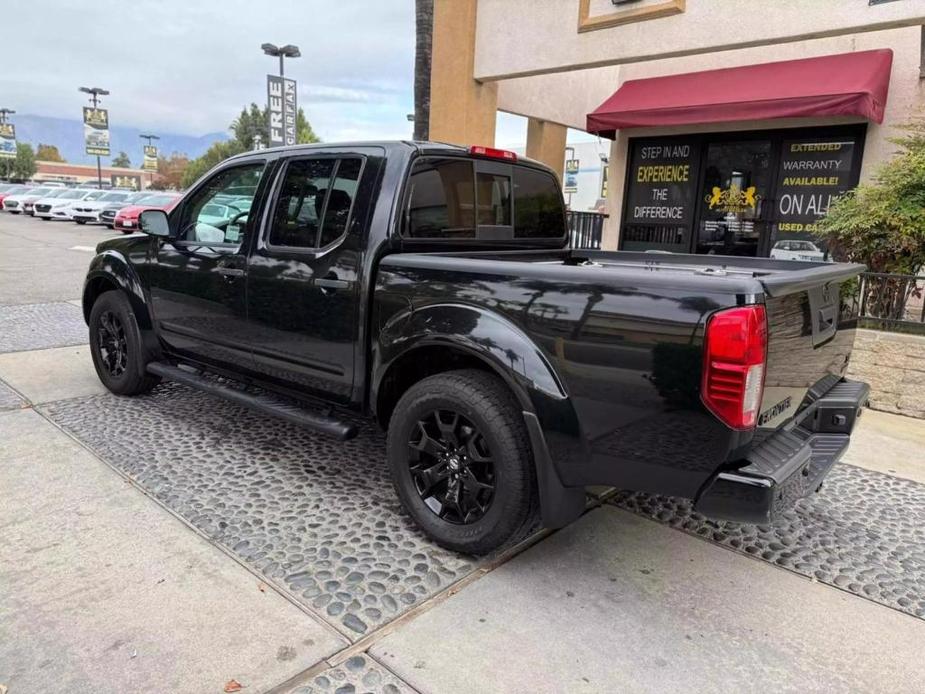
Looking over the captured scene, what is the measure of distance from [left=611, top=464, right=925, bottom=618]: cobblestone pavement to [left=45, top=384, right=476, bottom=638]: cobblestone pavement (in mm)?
1341

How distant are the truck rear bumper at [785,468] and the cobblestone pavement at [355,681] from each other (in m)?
1.26

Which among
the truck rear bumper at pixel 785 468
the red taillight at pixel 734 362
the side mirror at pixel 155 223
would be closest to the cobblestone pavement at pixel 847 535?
the truck rear bumper at pixel 785 468

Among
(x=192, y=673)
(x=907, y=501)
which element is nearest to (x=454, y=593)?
(x=192, y=673)

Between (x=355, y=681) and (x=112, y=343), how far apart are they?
3.96 metres

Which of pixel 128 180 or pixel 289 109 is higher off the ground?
pixel 289 109

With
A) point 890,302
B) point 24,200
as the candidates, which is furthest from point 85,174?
point 890,302

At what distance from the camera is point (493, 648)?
2.57m

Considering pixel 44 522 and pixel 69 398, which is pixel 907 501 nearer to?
pixel 44 522

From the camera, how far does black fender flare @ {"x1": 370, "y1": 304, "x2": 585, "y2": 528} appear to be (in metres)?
2.78

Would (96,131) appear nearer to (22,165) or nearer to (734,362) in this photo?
(22,165)

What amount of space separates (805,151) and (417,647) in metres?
9.11

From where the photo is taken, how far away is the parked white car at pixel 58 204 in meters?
30.4

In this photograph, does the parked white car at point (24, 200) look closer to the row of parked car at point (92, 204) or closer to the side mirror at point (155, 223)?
the row of parked car at point (92, 204)

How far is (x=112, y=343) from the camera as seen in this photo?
534cm
